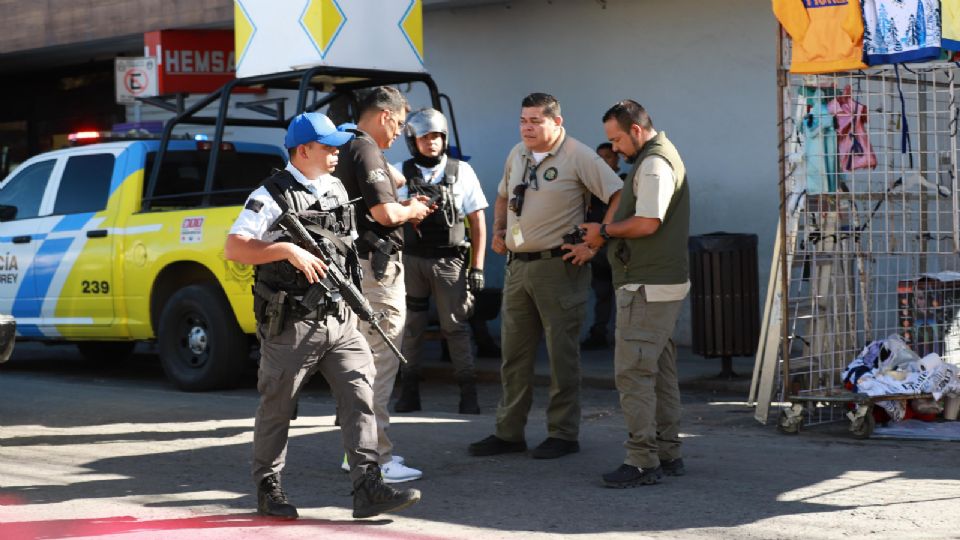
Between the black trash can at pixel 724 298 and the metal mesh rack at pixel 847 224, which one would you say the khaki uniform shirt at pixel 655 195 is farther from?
the black trash can at pixel 724 298

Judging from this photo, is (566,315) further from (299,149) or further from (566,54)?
(566,54)

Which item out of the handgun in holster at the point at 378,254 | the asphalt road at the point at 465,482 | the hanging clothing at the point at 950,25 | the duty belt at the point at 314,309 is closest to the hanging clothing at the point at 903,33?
the hanging clothing at the point at 950,25

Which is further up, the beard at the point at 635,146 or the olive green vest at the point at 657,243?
the beard at the point at 635,146

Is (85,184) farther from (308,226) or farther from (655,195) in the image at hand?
(655,195)

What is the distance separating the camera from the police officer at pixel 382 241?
668cm

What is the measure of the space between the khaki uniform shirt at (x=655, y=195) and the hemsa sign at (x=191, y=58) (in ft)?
30.1

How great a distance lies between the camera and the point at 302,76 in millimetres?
10328

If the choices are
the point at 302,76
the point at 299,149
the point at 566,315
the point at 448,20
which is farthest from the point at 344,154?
the point at 448,20

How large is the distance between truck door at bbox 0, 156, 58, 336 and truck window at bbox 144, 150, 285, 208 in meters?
1.06

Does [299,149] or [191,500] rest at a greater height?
[299,149]

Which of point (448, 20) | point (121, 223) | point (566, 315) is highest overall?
point (448, 20)

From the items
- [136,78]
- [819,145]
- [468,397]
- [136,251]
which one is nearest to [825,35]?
[819,145]

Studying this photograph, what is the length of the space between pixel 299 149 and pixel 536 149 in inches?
67.1

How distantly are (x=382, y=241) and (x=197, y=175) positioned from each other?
187 inches
